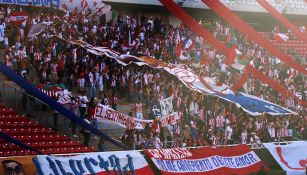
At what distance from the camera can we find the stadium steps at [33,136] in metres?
22.0

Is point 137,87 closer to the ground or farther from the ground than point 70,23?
closer to the ground

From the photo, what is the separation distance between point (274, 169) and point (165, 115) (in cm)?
438

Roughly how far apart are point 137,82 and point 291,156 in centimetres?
735

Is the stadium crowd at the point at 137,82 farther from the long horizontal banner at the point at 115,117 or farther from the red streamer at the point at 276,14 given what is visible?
the red streamer at the point at 276,14

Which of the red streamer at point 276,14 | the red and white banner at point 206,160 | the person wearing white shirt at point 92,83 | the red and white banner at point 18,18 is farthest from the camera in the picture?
the red and white banner at point 18,18

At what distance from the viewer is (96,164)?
752 inches

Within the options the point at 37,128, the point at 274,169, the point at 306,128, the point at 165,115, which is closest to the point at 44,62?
the point at 37,128

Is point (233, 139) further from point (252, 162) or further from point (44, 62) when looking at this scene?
point (44, 62)

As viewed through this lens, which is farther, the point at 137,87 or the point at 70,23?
the point at 70,23

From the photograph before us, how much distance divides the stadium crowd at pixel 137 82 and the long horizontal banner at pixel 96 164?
2.36 m

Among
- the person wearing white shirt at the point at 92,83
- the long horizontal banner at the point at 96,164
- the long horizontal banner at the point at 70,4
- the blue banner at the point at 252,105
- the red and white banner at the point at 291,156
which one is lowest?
the red and white banner at the point at 291,156

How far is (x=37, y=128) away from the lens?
915 inches

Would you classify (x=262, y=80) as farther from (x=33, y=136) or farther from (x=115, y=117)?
(x=33, y=136)

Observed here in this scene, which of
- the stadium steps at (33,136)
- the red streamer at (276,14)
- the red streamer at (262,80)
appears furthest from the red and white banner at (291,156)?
the stadium steps at (33,136)
